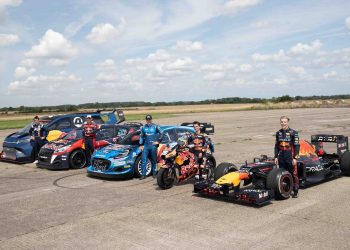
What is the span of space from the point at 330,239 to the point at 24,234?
490 centimetres

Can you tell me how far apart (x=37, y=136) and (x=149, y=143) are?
5928mm

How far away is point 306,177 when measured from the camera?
9.39 m

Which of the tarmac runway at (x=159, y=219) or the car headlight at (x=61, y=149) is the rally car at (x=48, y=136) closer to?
the car headlight at (x=61, y=149)

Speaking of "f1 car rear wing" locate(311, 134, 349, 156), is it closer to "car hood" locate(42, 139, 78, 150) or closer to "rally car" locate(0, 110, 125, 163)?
"car hood" locate(42, 139, 78, 150)

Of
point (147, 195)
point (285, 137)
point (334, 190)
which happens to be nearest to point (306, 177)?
point (334, 190)

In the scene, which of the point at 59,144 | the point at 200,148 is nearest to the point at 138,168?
the point at 200,148

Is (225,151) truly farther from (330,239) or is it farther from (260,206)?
(330,239)

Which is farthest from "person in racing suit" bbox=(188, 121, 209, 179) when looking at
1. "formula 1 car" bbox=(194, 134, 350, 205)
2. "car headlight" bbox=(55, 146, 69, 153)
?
"car headlight" bbox=(55, 146, 69, 153)

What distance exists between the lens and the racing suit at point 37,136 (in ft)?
48.8

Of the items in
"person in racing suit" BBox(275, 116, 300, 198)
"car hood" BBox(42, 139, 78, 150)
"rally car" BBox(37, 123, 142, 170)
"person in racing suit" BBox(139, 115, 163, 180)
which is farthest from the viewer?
"car hood" BBox(42, 139, 78, 150)

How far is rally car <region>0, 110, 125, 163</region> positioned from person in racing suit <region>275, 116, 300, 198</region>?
9756mm

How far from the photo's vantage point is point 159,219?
7168 mm

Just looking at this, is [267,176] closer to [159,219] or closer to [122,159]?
[159,219]

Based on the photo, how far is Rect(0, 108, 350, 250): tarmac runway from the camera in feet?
19.6
